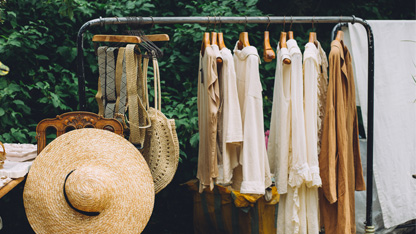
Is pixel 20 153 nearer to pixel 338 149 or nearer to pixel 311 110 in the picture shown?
pixel 311 110

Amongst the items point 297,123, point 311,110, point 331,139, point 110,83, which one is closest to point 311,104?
point 311,110

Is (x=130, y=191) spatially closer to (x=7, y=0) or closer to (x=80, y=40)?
(x=80, y=40)

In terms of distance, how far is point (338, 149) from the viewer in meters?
3.12

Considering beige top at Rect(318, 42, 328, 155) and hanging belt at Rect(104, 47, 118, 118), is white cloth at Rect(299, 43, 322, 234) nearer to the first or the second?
beige top at Rect(318, 42, 328, 155)

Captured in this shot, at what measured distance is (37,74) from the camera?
4410 mm

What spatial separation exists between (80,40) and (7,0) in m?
1.82

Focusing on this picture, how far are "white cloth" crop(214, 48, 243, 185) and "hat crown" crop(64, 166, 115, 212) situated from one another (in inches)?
32.3

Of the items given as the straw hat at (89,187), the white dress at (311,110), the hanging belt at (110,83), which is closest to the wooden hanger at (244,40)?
the white dress at (311,110)

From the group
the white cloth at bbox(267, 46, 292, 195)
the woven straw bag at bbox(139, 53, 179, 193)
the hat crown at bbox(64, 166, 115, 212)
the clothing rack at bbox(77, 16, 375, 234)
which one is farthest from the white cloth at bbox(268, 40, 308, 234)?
the hat crown at bbox(64, 166, 115, 212)

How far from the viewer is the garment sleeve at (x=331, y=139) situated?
3.08 meters

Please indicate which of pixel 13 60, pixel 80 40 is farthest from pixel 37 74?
pixel 80 40

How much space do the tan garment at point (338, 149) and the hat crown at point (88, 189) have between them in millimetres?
1487

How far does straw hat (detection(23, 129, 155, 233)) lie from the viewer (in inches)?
97.0

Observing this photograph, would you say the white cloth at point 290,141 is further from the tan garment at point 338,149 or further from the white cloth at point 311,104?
the tan garment at point 338,149
